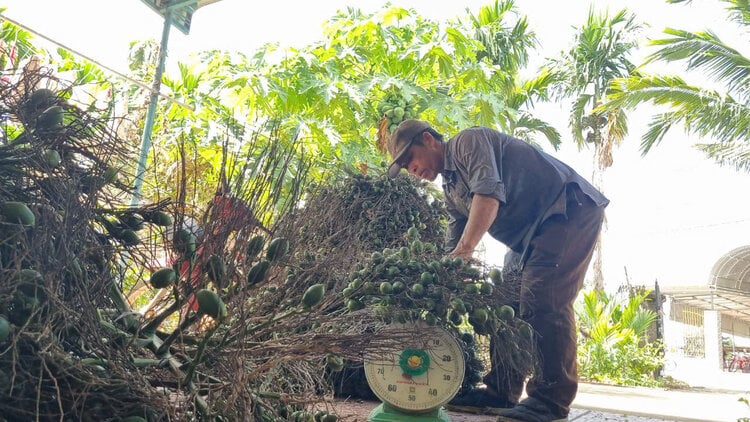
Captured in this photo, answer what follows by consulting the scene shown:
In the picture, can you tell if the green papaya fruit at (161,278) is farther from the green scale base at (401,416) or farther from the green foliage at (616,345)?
the green foliage at (616,345)

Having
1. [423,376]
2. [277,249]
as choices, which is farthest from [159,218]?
[423,376]

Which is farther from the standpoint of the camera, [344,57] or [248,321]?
[344,57]

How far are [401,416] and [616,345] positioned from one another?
7542mm

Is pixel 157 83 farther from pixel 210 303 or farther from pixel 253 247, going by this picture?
pixel 210 303

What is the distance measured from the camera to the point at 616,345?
27.6ft

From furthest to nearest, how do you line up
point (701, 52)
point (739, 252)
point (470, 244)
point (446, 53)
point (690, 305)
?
point (690, 305) < point (739, 252) < point (701, 52) < point (446, 53) < point (470, 244)

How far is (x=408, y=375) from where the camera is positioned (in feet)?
5.77

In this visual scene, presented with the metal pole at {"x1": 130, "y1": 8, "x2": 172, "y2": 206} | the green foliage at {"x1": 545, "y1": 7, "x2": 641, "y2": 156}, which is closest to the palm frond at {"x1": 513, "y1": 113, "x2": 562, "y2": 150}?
the green foliage at {"x1": 545, "y1": 7, "x2": 641, "y2": 156}

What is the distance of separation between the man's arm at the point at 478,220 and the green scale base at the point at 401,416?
1.87 ft

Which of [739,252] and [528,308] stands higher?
[739,252]

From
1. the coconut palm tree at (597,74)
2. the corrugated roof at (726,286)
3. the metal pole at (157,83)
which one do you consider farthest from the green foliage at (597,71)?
the metal pole at (157,83)

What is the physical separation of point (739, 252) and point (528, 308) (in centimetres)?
1237

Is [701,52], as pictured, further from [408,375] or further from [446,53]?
[408,375]

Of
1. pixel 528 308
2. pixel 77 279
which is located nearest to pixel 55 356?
pixel 77 279
